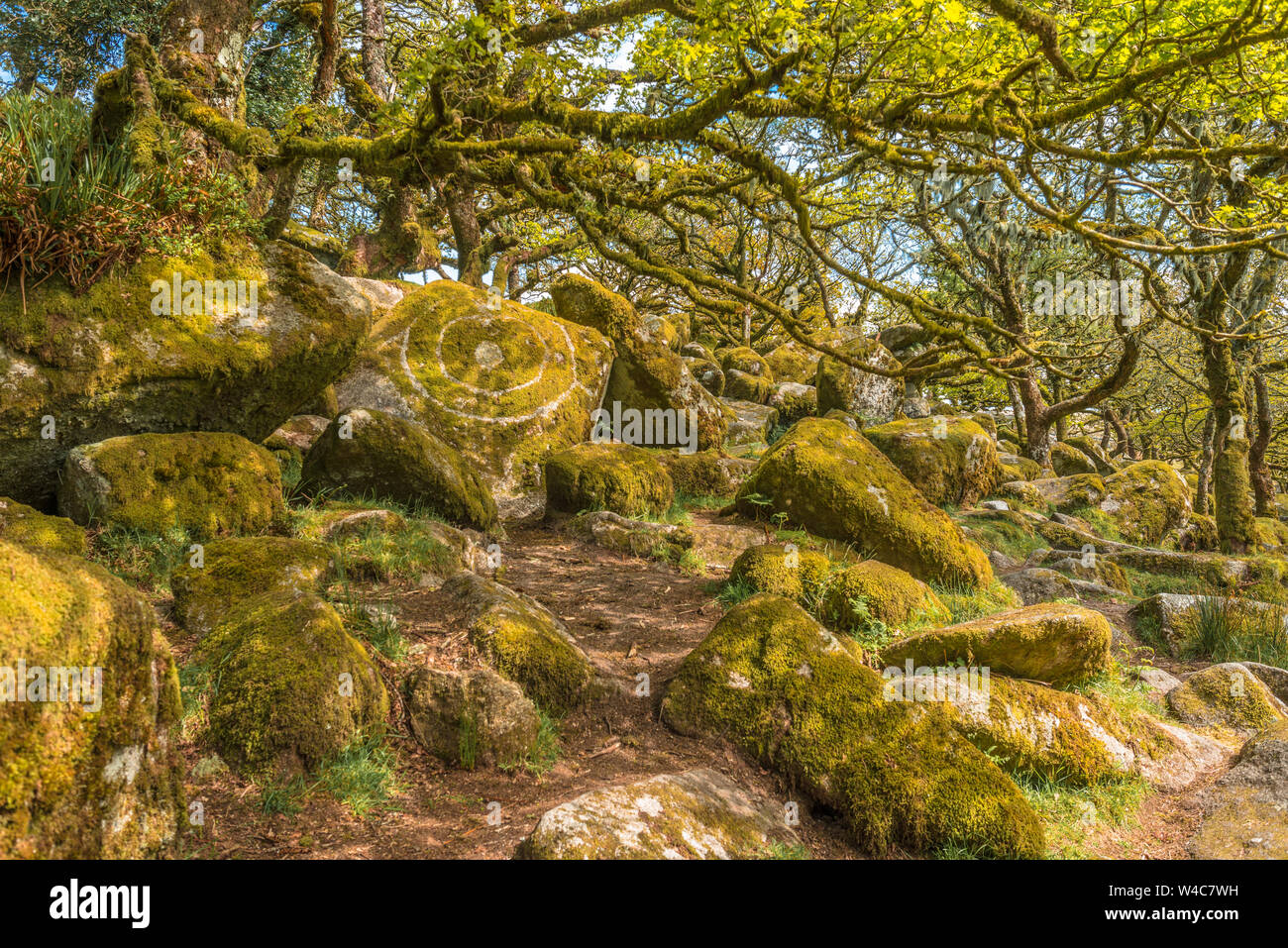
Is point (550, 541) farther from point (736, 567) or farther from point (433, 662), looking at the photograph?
point (433, 662)

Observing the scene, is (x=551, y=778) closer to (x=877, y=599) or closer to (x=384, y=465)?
(x=877, y=599)

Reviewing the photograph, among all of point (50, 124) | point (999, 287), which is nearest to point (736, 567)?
point (50, 124)

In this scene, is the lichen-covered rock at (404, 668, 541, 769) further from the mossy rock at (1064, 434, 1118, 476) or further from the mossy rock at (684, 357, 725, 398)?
the mossy rock at (1064, 434, 1118, 476)

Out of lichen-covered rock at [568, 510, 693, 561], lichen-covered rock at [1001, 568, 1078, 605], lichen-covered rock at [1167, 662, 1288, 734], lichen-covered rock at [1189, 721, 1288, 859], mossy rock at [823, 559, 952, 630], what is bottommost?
lichen-covered rock at [1189, 721, 1288, 859]

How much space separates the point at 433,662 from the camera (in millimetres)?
4352

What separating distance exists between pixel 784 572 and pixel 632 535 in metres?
1.98

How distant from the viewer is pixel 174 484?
5387 millimetres

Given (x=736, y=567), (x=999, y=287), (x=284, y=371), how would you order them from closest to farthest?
1. (x=284, y=371)
2. (x=736, y=567)
3. (x=999, y=287)

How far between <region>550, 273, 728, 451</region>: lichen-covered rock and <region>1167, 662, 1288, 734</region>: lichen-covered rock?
7899mm

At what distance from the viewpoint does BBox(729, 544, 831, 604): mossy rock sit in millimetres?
6668

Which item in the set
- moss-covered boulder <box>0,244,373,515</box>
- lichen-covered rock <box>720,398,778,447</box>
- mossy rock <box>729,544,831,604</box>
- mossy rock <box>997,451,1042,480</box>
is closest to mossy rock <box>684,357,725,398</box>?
lichen-covered rock <box>720,398,778,447</box>
